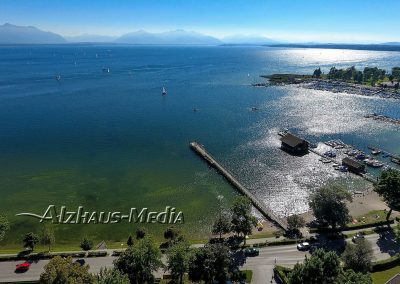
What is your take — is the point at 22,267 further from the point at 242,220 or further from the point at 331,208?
the point at 331,208

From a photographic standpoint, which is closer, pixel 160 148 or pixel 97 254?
pixel 97 254

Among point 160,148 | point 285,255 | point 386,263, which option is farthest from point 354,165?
point 160,148

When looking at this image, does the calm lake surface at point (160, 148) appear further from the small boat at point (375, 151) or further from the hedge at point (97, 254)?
the hedge at point (97, 254)

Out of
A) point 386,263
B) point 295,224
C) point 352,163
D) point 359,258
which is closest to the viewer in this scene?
point 359,258

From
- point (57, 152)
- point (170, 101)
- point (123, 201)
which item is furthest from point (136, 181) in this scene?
point (170, 101)

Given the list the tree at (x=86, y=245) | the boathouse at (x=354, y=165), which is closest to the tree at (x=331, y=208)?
the boathouse at (x=354, y=165)

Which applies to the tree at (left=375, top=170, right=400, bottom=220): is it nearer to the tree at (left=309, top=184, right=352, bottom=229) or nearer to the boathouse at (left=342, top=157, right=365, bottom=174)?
the tree at (left=309, top=184, right=352, bottom=229)

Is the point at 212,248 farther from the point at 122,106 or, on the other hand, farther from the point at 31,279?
the point at 122,106
